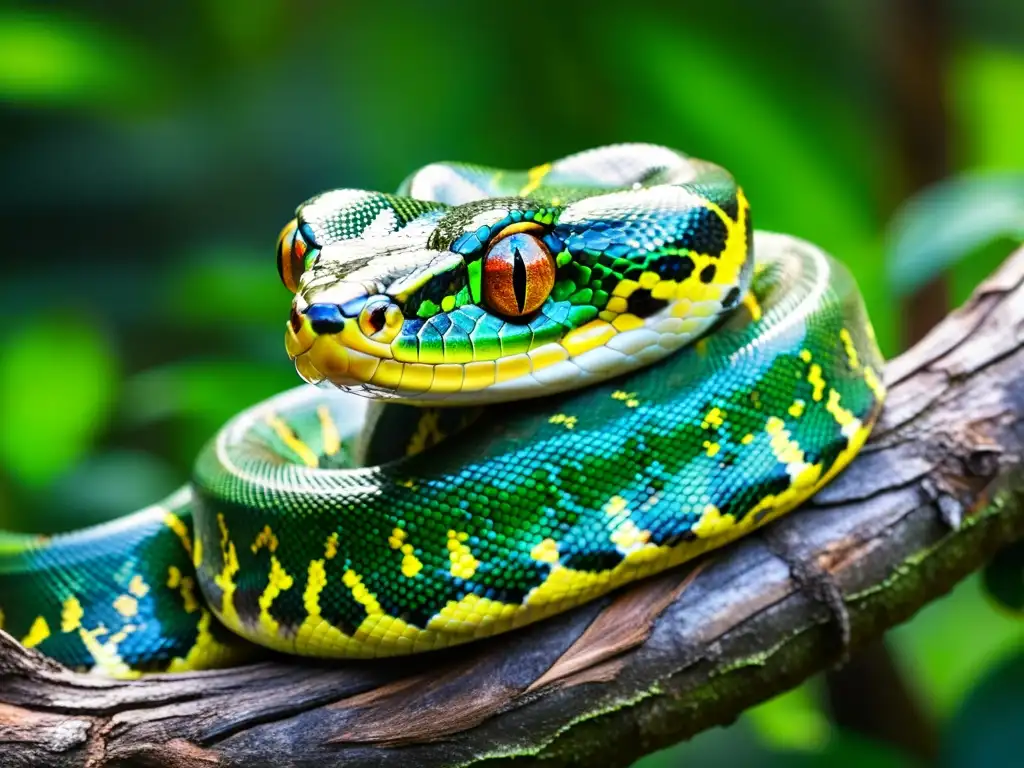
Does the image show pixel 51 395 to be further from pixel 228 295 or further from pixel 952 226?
pixel 952 226

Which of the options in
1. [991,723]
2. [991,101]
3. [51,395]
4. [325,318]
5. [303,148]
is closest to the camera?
[325,318]

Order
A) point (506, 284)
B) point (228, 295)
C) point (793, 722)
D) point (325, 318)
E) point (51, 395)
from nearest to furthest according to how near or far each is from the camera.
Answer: point (325, 318) → point (506, 284) → point (793, 722) → point (51, 395) → point (228, 295)

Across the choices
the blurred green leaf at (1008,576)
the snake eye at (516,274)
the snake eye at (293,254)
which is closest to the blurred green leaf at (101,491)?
the snake eye at (293,254)

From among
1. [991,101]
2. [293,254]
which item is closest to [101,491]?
[293,254]

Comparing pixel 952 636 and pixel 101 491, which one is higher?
pixel 101 491

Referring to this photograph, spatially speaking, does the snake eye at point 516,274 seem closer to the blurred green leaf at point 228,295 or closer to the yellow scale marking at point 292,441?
the yellow scale marking at point 292,441

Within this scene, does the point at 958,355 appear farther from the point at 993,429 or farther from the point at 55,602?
the point at 55,602

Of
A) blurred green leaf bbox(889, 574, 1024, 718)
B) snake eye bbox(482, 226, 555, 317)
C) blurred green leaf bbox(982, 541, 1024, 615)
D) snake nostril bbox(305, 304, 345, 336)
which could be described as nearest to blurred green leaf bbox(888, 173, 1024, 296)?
blurred green leaf bbox(982, 541, 1024, 615)

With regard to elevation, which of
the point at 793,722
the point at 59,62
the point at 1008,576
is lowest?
the point at 793,722
